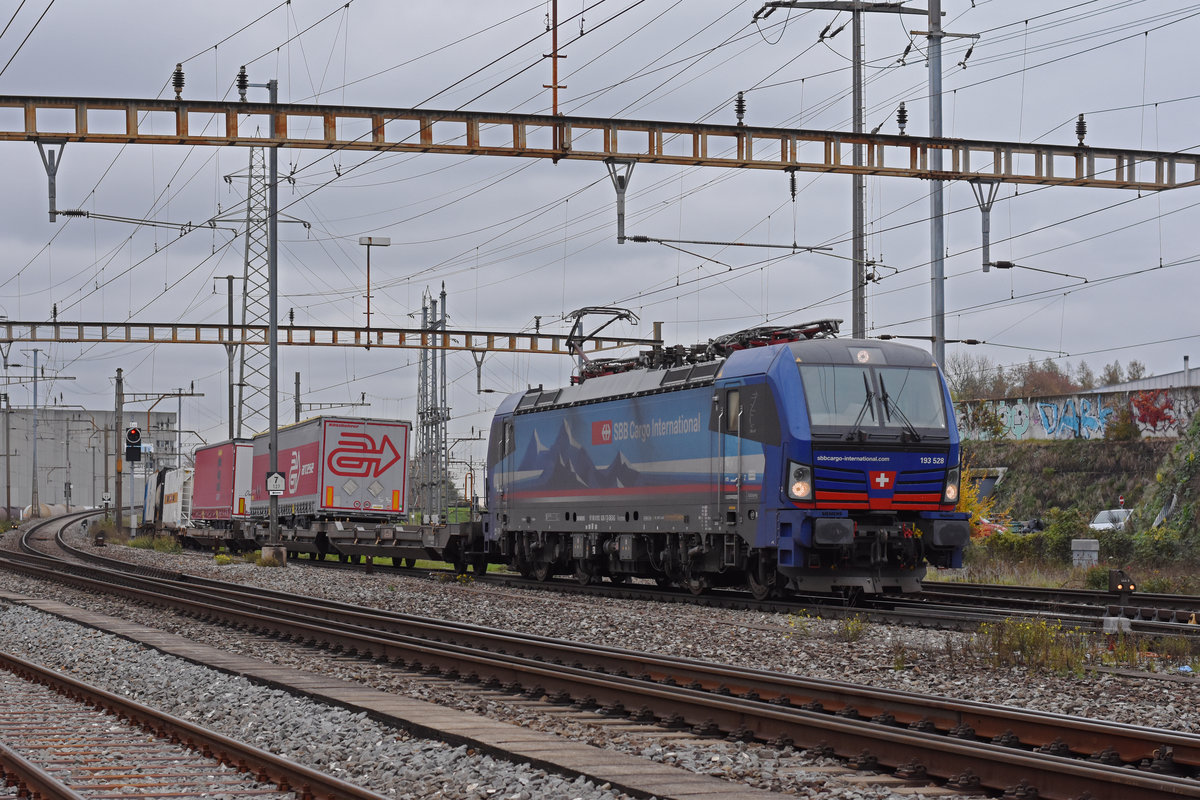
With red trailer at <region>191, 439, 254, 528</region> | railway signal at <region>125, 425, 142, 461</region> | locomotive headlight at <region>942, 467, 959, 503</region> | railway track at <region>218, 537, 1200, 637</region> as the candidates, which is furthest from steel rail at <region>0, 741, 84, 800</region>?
railway signal at <region>125, 425, 142, 461</region>

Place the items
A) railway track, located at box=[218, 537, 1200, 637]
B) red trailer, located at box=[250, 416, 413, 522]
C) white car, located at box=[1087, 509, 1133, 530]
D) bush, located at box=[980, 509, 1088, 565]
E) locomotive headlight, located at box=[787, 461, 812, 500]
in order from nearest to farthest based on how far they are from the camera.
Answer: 1. railway track, located at box=[218, 537, 1200, 637]
2. locomotive headlight, located at box=[787, 461, 812, 500]
3. bush, located at box=[980, 509, 1088, 565]
4. red trailer, located at box=[250, 416, 413, 522]
5. white car, located at box=[1087, 509, 1133, 530]

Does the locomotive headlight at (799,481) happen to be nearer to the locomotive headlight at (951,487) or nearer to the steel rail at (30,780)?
the locomotive headlight at (951,487)

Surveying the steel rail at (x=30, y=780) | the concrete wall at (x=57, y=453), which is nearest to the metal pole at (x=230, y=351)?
the steel rail at (x=30, y=780)

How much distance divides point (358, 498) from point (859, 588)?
19.9 metres

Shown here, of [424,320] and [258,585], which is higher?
[424,320]

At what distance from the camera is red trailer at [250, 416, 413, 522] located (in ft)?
119

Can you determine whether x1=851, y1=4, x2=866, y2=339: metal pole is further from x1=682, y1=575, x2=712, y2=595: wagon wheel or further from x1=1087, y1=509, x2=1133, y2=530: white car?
x1=1087, y1=509, x2=1133, y2=530: white car

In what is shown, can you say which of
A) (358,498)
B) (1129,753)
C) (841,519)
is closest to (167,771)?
(1129,753)

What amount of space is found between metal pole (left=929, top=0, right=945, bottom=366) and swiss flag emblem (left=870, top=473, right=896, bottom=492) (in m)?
9.11

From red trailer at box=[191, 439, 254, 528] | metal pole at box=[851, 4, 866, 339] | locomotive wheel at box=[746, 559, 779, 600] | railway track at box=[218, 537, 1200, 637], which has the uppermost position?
metal pole at box=[851, 4, 866, 339]

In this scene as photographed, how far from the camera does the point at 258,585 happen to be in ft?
88.4

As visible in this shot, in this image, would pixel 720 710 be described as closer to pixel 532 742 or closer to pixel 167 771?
pixel 532 742

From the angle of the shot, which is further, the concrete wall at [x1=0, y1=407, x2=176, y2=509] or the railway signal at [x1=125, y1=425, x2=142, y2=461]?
the concrete wall at [x1=0, y1=407, x2=176, y2=509]

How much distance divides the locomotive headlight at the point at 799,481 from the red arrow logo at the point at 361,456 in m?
20.8
